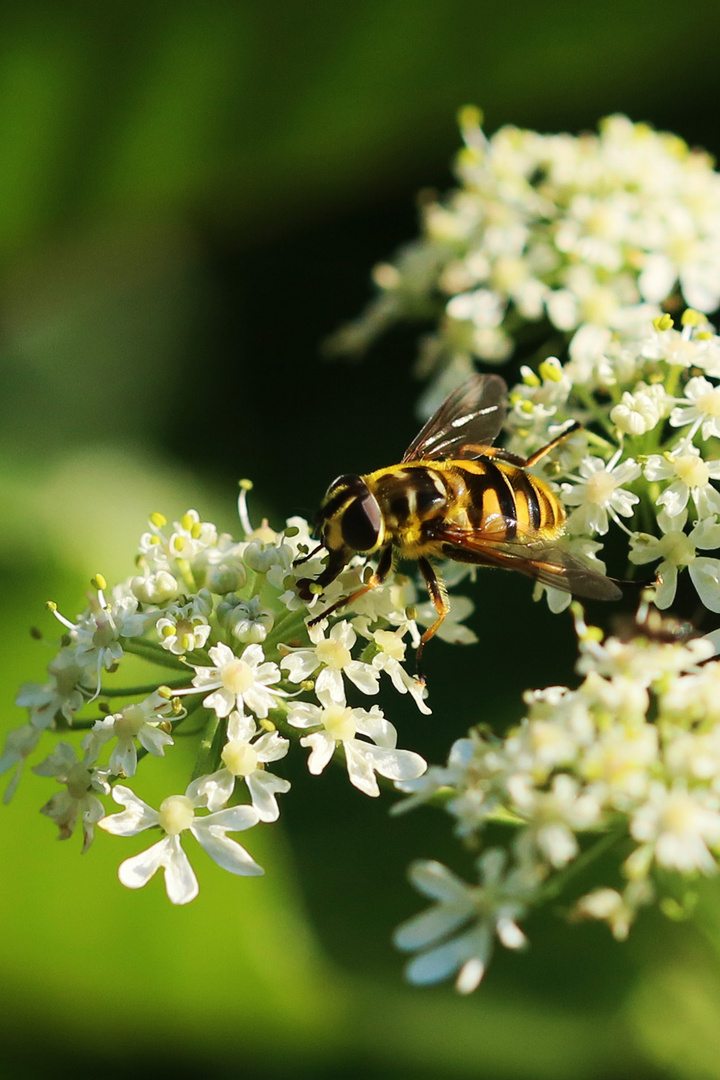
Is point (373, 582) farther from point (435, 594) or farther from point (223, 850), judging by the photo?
point (223, 850)

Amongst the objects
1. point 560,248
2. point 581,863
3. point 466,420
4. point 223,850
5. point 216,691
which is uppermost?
point 560,248

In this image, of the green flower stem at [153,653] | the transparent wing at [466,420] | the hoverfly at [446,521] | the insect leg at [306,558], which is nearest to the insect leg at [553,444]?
the hoverfly at [446,521]

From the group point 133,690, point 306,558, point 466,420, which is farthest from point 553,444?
point 133,690

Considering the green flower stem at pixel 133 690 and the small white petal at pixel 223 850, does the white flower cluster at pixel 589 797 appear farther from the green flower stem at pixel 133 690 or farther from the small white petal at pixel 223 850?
the green flower stem at pixel 133 690

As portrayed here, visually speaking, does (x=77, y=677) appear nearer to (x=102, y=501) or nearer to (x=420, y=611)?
(x=420, y=611)

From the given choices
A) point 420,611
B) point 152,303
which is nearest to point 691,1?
point 152,303

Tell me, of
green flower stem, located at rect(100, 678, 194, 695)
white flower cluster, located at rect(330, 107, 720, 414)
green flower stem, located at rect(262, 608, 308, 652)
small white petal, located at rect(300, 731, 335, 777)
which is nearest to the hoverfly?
green flower stem, located at rect(262, 608, 308, 652)

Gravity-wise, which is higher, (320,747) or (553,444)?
(553,444)

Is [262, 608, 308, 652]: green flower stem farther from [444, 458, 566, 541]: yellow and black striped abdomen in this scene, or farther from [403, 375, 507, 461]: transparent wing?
[403, 375, 507, 461]: transparent wing
